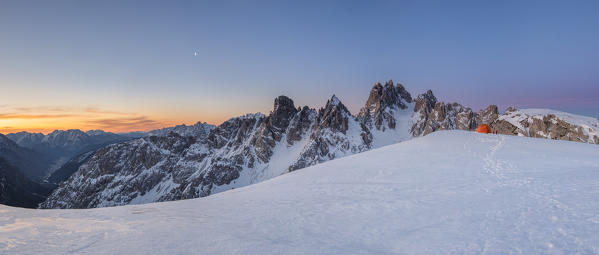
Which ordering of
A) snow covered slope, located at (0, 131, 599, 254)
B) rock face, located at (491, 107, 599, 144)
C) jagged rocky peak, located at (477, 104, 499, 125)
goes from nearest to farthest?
snow covered slope, located at (0, 131, 599, 254) → rock face, located at (491, 107, 599, 144) → jagged rocky peak, located at (477, 104, 499, 125)

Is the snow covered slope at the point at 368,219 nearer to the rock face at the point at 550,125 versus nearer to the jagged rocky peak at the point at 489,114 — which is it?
the rock face at the point at 550,125

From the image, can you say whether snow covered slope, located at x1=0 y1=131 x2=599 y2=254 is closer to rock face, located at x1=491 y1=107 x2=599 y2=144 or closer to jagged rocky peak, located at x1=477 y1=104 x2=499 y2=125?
rock face, located at x1=491 y1=107 x2=599 y2=144

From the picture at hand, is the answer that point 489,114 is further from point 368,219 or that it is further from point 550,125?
point 368,219

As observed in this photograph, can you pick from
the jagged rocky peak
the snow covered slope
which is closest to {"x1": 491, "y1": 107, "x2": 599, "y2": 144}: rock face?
the snow covered slope

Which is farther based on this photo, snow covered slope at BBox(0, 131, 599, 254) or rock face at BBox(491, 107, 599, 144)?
rock face at BBox(491, 107, 599, 144)

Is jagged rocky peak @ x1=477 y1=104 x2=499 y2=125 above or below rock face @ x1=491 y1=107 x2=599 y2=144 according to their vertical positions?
above

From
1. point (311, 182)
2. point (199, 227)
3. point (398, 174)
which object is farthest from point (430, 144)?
point (199, 227)

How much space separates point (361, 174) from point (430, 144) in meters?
10.7

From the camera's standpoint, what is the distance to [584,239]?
5031mm

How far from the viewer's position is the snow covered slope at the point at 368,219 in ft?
17.7

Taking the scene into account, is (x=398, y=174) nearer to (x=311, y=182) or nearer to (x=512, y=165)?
(x=311, y=182)

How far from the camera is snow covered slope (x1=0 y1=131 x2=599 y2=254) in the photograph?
5.39m

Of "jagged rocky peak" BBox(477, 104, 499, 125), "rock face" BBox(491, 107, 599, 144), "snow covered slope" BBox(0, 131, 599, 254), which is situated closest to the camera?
"snow covered slope" BBox(0, 131, 599, 254)

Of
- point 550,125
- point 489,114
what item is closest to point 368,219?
point 550,125
